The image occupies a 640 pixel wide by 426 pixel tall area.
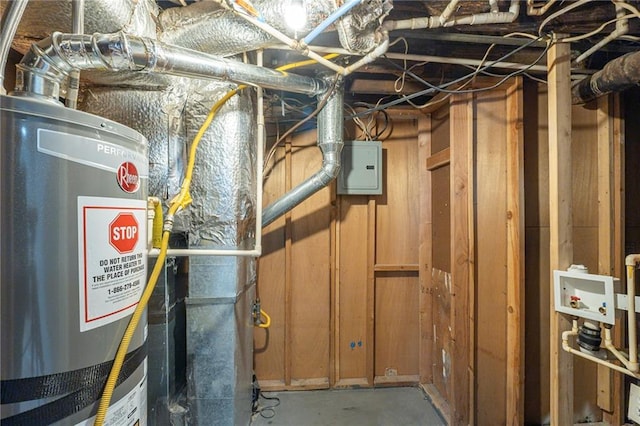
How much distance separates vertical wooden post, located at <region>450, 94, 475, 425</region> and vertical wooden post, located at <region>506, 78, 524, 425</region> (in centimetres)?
18

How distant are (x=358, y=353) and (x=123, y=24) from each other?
217 centimetres

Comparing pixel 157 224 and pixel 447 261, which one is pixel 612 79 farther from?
pixel 157 224

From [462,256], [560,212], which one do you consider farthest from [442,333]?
[560,212]

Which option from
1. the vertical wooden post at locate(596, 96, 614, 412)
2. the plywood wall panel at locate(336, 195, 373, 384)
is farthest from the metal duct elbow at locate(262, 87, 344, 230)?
the vertical wooden post at locate(596, 96, 614, 412)

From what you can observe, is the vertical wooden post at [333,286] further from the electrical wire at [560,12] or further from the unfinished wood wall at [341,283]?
the electrical wire at [560,12]

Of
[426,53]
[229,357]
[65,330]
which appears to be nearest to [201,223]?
[229,357]

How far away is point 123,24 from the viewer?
91 cm

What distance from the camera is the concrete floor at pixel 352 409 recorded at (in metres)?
1.63

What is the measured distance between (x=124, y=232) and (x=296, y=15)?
3.10 feet

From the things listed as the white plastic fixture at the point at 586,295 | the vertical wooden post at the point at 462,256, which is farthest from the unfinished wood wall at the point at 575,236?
the white plastic fixture at the point at 586,295

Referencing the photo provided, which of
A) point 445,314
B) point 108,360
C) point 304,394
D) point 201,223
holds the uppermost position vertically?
point 201,223

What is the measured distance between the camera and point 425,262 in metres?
1.93

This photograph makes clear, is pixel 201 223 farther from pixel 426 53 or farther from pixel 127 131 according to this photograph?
pixel 426 53

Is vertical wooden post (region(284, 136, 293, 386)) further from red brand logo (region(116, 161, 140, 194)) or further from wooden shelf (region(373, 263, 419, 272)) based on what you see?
red brand logo (region(116, 161, 140, 194))
